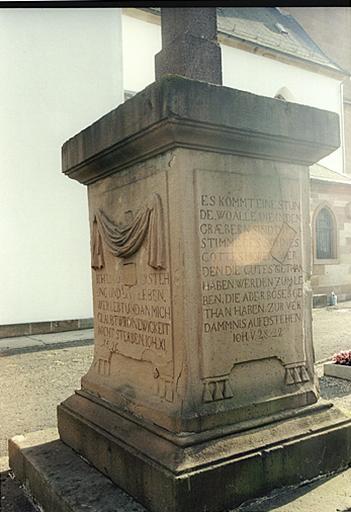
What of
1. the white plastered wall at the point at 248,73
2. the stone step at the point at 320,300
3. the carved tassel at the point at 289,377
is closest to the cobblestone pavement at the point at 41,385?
the carved tassel at the point at 289,377

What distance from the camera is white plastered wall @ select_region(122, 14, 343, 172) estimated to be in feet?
48.1

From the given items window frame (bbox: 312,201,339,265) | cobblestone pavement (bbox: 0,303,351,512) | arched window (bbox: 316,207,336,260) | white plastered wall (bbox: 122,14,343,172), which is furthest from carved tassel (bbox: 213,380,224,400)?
arched window (bbox: 316,207,336,260)

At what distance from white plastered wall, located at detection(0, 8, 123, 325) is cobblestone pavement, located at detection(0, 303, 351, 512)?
8.96 ft

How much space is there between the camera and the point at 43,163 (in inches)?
458

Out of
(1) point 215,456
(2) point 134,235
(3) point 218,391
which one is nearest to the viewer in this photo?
(1) point 215,456

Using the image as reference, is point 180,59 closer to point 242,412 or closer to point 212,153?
point 212,153

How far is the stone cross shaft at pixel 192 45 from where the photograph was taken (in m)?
2.80

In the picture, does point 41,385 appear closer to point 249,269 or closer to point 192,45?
point 249,269

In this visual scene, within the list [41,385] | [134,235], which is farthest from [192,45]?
[41,385]

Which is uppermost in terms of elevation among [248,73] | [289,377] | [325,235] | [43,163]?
[248,73]

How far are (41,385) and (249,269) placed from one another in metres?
4.33

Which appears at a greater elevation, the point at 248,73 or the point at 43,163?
the point at 248,73

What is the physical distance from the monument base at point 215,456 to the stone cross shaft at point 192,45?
191cm

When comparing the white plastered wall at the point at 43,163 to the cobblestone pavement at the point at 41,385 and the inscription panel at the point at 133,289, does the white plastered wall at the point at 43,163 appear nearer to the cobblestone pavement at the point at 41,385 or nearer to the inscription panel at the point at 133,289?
the cobblestone pavement at the point at 41,385
